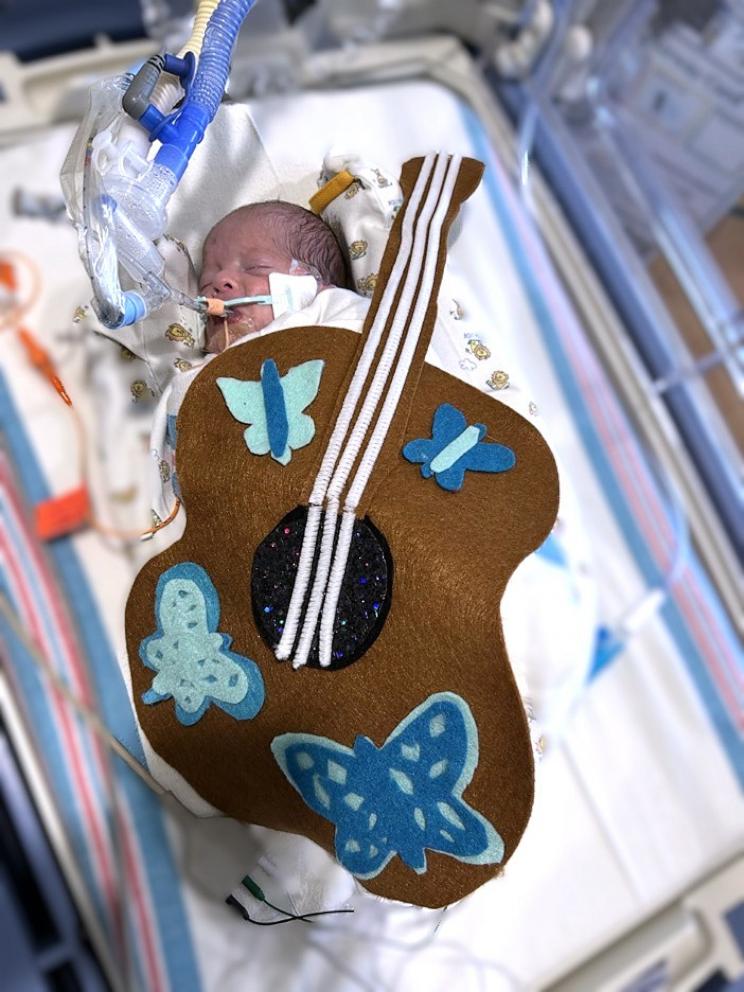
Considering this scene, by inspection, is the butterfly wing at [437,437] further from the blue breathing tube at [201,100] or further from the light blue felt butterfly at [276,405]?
the blue breathing tube at [201,100]

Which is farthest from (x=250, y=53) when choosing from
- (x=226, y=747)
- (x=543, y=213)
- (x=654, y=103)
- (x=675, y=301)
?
(x=226, y=747)

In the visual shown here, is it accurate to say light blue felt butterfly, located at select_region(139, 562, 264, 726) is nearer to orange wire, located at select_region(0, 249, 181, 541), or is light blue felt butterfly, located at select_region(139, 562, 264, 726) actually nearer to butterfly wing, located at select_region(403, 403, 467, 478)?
butterfly wing, located at select_region(403, 403, 467, 478)

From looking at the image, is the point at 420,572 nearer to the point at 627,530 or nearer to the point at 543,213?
the point at 627,530

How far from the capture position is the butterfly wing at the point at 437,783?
18.6 inches

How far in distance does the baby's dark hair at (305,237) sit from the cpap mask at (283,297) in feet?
0.14

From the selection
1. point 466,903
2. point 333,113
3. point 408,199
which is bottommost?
point 466,903

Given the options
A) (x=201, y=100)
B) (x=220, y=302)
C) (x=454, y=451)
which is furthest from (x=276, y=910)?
(x=201, y=100)

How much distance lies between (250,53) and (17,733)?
→ 102 cm

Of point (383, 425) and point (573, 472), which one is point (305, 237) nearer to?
point (383, 425)

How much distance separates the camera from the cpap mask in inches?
25.7

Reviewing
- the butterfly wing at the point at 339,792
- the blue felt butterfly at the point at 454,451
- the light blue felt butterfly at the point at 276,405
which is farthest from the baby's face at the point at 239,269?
the butterfly wing at the point at 339,792

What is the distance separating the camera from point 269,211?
0.69m

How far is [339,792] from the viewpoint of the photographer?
484 millimetres

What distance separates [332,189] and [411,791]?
21.8 inches
